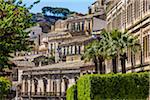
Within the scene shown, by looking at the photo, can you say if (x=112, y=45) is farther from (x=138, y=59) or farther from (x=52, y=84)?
(x=52, y=84)

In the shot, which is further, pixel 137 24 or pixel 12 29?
pixel 137 24

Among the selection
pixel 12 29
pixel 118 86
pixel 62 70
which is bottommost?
pixel 118 86

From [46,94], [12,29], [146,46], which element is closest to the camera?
[12,29]

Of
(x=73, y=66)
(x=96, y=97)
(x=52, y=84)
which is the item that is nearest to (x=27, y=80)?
(x=52, y=84)

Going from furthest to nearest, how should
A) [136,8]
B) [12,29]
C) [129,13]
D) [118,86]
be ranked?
[129,13] < [136,8] < [118,86] < [12,29]

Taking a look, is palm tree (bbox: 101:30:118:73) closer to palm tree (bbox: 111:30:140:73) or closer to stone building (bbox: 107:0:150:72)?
palm tree (bbox: 111:30:140:73)

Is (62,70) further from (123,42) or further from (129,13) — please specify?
(123,42)

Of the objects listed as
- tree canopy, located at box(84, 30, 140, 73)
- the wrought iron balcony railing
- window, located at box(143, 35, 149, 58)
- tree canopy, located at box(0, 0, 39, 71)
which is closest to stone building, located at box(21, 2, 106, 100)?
the wrought iron balcony railing

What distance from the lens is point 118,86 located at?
4159cm

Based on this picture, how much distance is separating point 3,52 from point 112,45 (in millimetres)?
20564

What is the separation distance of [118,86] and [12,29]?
1265 centimetres

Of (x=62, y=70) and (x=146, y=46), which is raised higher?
(x=146, y=46)

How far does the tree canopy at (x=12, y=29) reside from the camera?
31.1m

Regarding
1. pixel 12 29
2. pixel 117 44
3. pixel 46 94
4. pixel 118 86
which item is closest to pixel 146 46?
pixel 117 44
